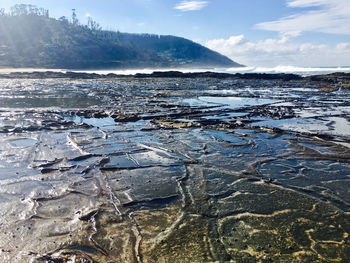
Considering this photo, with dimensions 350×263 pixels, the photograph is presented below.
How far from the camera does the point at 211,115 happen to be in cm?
1986

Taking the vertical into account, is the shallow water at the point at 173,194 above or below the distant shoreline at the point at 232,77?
below

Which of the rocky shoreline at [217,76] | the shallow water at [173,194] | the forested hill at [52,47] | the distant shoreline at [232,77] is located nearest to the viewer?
the shallow water at [173,194]

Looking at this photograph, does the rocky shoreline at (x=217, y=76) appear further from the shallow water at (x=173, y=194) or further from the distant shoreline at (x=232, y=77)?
the shallow water at (x=173, y=194)

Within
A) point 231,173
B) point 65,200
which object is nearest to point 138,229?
point 65,200

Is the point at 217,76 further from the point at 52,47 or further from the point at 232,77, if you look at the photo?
the point at 52,47

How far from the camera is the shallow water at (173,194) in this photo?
541 centimetres

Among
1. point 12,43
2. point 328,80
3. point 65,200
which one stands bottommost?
point 65,200

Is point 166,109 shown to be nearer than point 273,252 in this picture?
No

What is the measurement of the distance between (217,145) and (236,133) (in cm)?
263

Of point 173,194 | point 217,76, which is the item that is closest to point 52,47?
point 217,76

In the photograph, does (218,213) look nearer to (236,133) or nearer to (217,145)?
(217,145)

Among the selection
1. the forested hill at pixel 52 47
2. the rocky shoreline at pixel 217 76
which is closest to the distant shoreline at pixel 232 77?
the rocky shoreline at pixel 217 76

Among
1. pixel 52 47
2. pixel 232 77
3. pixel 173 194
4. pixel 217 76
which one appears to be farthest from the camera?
pixel 52 47

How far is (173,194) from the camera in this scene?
25.5 feet
